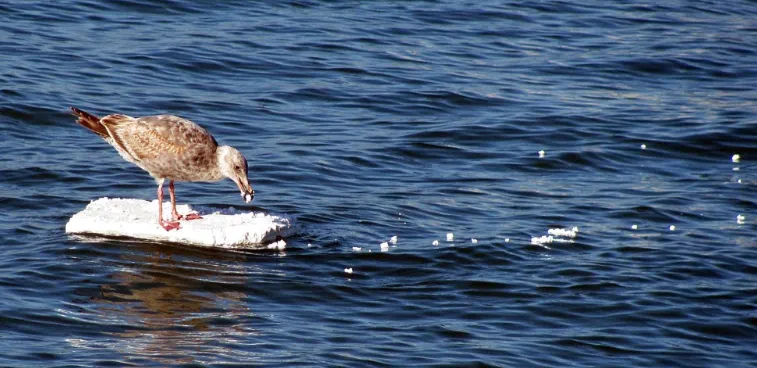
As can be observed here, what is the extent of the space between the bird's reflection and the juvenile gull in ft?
1.72

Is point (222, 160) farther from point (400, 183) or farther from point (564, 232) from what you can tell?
point (564, 232)

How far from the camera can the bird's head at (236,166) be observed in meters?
10.0

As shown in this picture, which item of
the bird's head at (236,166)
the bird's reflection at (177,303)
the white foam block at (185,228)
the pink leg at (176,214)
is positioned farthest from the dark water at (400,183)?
the bird's head at (236,166)

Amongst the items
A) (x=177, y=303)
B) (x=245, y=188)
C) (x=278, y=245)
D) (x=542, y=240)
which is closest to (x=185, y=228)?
(x=245, y=188)

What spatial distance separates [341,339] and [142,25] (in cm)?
1155

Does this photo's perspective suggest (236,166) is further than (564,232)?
No

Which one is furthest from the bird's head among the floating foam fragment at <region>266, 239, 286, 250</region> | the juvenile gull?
the floating foam fragment at <region>266, 239, 286, 250</region>

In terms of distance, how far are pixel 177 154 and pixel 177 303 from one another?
177cm

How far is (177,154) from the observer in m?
10.0

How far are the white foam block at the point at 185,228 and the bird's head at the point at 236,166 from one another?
0.26 m

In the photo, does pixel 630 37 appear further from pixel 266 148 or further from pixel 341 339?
pixel 341 339

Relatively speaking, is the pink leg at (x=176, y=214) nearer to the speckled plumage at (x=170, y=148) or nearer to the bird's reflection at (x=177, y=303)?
the speckled plumage at (x=170, y=148)

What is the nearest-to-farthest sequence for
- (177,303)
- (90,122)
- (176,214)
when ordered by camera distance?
(177,303) → (176,214) → (90,122)

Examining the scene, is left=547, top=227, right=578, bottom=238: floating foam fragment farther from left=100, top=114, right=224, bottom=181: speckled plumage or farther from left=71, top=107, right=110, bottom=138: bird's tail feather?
left=71, top=107, right=110, bottom=138: bird's tail feather
